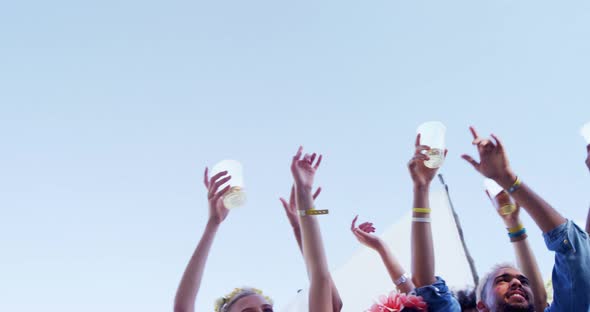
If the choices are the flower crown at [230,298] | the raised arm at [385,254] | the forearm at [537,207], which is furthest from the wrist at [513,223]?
the flower crown at [230,298]

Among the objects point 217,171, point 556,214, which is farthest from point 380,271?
point 556,214

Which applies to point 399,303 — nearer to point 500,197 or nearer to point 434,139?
point 434,139

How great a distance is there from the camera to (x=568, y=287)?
2529mm

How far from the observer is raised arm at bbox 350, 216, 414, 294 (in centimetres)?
352

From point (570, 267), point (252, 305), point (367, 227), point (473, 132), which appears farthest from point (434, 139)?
point (252, 305)

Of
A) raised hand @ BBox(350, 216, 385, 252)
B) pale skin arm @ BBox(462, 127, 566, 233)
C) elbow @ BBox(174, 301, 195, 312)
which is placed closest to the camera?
pale skin arm @ BBox(462, 127, 566, 233)

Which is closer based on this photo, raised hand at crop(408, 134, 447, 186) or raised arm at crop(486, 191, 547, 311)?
raised hand at crop(408, 134, 447, 186)

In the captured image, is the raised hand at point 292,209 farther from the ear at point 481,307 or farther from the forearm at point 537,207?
the forearm at point 537,207

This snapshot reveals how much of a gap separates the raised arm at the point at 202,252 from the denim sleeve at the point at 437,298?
1.19m

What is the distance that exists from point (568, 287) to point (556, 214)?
31 centimetres

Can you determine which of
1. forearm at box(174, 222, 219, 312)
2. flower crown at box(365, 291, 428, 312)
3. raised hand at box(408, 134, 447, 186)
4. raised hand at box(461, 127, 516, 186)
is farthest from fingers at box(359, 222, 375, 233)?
raised hand at box(461, 127, 516, 186)

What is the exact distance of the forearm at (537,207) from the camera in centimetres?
259

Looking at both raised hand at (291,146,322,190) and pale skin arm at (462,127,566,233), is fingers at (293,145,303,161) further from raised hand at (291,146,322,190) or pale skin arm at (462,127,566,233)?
pale skin arm at (462,127,566,233)

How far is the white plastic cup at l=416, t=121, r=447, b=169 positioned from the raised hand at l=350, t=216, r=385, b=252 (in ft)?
2.33
